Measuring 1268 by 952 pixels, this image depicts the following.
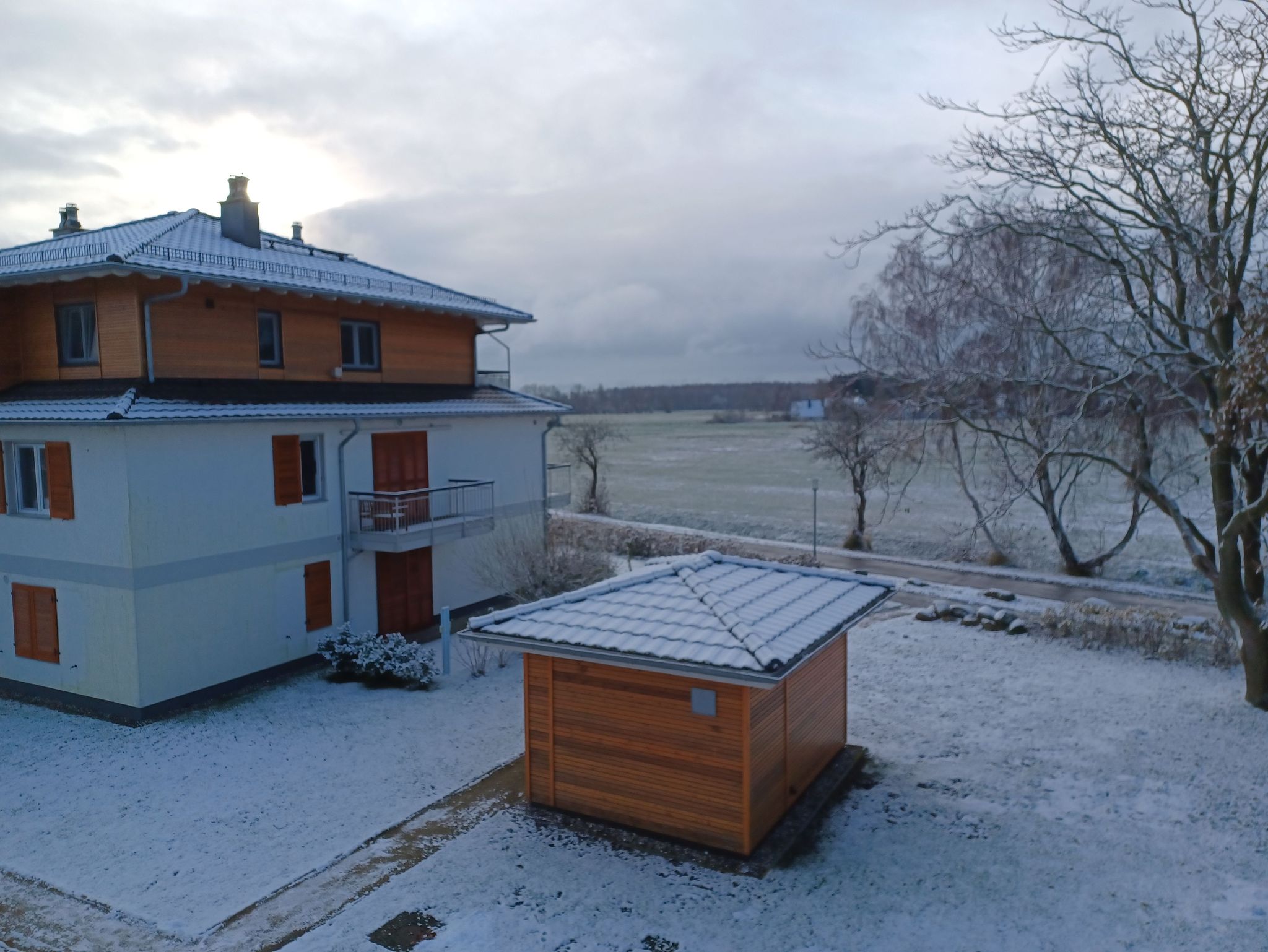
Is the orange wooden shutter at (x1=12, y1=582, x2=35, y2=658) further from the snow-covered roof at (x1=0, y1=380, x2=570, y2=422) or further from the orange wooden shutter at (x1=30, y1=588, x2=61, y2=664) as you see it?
the snow-covered roof at (x1=0, y1=380, x2=570, y2=422)

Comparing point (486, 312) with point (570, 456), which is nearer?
point (486, 312)

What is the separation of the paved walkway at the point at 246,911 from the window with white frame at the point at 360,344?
38.9 feet

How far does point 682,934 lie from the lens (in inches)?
319

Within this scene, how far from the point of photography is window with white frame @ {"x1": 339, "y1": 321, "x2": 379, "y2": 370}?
1941cm

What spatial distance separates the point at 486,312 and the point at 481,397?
7.14ft

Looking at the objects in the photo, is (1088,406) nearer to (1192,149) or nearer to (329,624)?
(1192,149)

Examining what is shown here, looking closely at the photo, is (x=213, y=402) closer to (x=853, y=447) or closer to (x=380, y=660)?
(x=380, y=660)

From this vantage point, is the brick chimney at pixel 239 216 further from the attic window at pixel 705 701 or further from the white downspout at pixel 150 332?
the attic window at pixel 705 701

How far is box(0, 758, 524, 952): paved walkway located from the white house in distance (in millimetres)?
5557

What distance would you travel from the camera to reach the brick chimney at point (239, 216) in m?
19.3

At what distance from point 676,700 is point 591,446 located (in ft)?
114

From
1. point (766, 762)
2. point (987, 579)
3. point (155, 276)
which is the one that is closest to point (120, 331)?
point (155, 276)

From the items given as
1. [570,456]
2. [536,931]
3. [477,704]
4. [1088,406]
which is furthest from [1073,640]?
[570,456]

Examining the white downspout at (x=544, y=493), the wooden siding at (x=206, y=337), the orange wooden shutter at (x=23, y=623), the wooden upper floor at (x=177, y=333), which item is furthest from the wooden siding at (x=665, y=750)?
the white downspout at (x=544, y=493)
